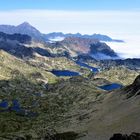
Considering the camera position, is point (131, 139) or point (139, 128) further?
point (139, 128)

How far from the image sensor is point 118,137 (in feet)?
511

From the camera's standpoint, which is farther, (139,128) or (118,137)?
(139,128)

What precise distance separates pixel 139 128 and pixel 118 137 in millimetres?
46280

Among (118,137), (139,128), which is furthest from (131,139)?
(139,128)

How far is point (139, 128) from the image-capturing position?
7844 inches

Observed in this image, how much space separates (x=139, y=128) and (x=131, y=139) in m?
50.1

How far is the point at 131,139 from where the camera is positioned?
494 ft

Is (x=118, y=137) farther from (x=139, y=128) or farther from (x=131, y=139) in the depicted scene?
(x=139, y=128)

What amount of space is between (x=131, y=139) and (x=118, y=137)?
6.73 m
